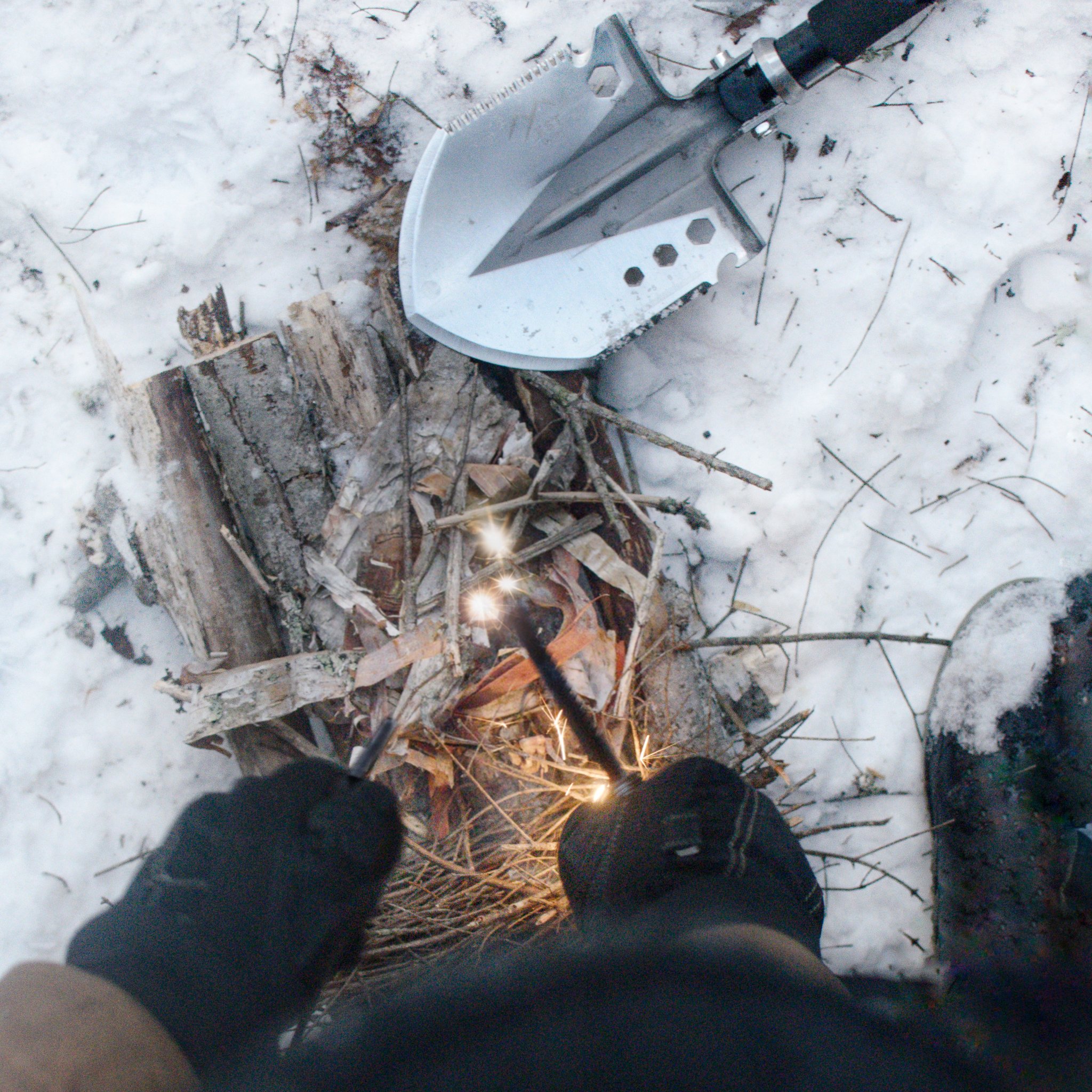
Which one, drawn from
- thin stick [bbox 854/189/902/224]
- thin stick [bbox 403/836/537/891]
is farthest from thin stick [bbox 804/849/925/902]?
thin stick [bbox 854/189/902/224]

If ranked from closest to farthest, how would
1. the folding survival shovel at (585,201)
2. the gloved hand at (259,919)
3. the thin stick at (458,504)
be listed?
1. the gloved hand at (259,919)
2. the folding survival shovel at (585,201)
3. the thin stick at (458,504)

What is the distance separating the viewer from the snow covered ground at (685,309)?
213 cm

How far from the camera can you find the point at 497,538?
6.77ft

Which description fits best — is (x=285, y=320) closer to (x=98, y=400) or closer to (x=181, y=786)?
(x=98, y=400)

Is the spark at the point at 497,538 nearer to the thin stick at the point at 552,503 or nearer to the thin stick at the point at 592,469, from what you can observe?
the thin stick at the point at 552,503

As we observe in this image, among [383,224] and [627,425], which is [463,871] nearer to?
[627,425]

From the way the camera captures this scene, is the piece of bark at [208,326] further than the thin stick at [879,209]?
No

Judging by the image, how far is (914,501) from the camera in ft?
7.36

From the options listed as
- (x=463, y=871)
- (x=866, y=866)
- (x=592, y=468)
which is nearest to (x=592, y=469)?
(x=592, y=468)

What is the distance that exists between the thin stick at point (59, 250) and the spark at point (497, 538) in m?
1.30

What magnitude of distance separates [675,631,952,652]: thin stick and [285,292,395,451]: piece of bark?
1050 millimetres

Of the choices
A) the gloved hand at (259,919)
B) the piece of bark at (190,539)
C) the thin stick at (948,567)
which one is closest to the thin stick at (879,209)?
the thin stick at (948,567)

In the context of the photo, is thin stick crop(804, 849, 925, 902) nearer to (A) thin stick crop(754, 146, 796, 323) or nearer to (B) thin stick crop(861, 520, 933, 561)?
(B) thin stick crop(861, 520, 933, 561)

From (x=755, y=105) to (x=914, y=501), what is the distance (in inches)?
46.0
